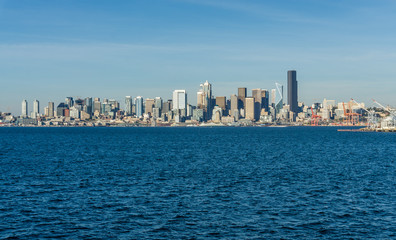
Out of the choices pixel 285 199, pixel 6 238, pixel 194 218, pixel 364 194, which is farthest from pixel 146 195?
pixel 364 194

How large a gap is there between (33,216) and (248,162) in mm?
48323

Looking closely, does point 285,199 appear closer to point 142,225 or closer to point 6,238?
point 142,225

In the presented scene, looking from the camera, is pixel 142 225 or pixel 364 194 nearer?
pixel 142 225

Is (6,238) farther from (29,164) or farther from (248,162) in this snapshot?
(248,162)

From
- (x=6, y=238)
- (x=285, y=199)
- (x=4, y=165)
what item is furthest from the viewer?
(x=4, y=165)

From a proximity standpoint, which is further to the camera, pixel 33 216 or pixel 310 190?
pixel 310 190

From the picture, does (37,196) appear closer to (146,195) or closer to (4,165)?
(146,195)

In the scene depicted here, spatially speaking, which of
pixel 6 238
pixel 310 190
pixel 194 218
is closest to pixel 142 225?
pixel 194 218

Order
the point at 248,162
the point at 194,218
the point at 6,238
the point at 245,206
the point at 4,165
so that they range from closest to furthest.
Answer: the point at 6,238 → the point at 194,218 → the point at 245,206 → the point at 4,165 → the point at 248,162

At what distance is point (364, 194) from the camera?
4541 centimetres

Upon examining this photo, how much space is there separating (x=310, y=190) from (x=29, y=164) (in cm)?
4908

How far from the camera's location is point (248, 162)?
259 ft

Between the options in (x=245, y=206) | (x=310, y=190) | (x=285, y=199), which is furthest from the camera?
(x=310, y=190)

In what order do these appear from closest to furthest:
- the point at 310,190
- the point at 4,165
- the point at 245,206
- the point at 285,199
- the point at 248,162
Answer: the point at 245,206 → the point at 285,199 → the point at 310,190 → the point at 4,165 → the point at 248,162
